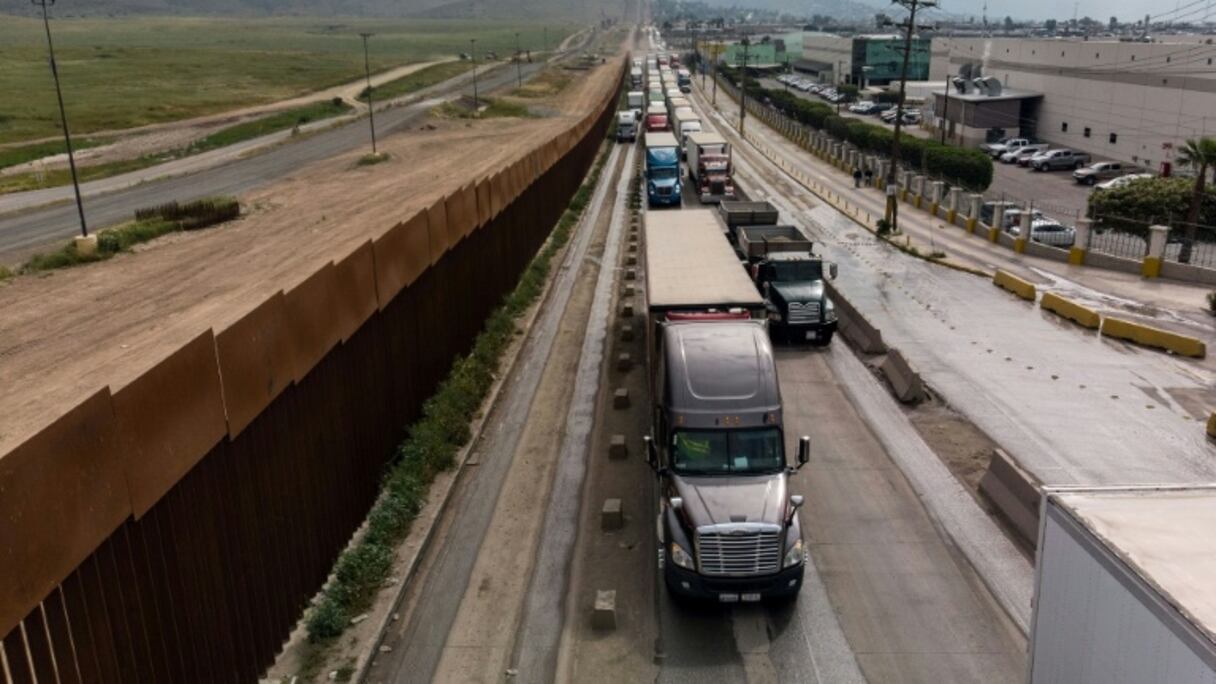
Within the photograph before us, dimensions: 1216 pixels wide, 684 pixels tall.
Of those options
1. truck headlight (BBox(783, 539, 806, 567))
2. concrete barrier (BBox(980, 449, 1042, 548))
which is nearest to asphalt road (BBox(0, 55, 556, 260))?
truck headlight (BBox(783, 539, 806, 567))

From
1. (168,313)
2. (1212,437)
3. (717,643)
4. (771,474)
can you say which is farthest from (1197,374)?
(168,313)

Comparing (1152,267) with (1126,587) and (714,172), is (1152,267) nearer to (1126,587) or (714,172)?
(714,172)

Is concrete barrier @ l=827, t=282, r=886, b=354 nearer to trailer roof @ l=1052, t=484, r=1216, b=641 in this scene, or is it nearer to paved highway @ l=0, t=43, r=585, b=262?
trailer roof @ l=1052, t=484, r=1216, b=641

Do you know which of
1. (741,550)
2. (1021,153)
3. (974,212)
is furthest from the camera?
(1021,153)

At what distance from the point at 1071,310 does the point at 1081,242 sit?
9367mm

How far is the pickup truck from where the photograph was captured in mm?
26234

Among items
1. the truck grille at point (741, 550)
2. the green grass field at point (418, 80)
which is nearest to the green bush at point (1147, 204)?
the truck grille at point (741, 550)

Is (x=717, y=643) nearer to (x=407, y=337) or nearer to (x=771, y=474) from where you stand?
(x=771, y=474)

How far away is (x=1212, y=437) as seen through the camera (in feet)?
63.2

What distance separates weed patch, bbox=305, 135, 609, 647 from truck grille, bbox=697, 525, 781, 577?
15.9ft

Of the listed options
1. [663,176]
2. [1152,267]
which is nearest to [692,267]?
→ [1152,267]

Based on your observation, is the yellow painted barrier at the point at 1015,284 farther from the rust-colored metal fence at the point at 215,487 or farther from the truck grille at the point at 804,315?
the rust-colored metal fence at the point at 215,487

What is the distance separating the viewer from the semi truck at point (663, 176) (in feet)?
167

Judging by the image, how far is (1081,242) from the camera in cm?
3616
